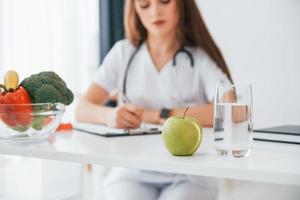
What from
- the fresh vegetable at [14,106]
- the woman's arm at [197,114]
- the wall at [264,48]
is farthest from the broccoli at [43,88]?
the wall at [264,48]

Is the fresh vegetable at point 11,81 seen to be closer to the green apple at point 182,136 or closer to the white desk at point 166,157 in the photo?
the white desk at point 166,157

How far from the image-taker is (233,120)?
864 millimetres

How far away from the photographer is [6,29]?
8.15ft

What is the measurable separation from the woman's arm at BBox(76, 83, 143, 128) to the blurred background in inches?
31.7

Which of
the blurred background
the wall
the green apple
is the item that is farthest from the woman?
the wall

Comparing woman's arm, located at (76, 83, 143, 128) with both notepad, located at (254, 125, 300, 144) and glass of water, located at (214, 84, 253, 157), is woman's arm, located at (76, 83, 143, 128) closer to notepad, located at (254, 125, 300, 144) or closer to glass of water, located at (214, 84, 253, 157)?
notepad, located at (254, 125, 300, 144)

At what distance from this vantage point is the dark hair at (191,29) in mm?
1798

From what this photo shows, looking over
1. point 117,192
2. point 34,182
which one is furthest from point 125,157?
point 34,182

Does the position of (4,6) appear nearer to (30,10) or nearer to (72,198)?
(30,10)

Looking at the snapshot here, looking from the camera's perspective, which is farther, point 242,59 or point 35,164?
point 242,59

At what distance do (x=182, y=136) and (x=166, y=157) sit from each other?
5cm

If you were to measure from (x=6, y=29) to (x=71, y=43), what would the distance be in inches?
21.8

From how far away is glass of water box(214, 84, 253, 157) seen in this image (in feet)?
2.84

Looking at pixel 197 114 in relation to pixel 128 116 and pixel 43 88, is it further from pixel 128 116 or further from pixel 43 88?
pixel 43 88
